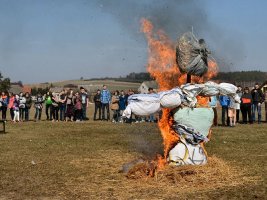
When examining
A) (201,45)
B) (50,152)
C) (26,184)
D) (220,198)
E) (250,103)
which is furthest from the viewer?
(250,103)

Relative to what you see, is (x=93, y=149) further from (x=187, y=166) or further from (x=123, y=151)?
(x=187, y=166)

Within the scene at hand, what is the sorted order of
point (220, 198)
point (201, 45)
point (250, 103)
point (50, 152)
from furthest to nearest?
point (250, 103), point (50, 152), point (201, 45), point (220, 198)

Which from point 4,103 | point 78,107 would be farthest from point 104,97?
point 4,103

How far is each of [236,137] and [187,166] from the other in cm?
868

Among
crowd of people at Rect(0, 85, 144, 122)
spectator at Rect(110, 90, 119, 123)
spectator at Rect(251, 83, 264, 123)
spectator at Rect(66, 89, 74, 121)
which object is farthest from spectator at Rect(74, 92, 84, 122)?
spectator at Rect(251, 83, 264, 123)

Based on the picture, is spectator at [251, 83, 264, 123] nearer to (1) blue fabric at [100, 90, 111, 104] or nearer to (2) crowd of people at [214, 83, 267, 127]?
(2) crowd of people at [214, 83, 267, 127]

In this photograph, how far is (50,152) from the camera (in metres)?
14.1

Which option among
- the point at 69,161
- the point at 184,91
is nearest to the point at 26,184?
the point at 69,161

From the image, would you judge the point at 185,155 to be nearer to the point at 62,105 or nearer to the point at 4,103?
the point at 62,105

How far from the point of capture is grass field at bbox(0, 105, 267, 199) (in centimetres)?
864

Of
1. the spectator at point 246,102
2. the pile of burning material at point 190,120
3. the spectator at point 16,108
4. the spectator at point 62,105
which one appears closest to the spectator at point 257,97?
the spectator at point 246,102

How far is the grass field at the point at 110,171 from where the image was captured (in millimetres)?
8641

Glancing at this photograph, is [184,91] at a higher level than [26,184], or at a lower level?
higher

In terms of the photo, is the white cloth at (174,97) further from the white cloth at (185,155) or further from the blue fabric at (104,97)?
the blue fabric at (104,97)
